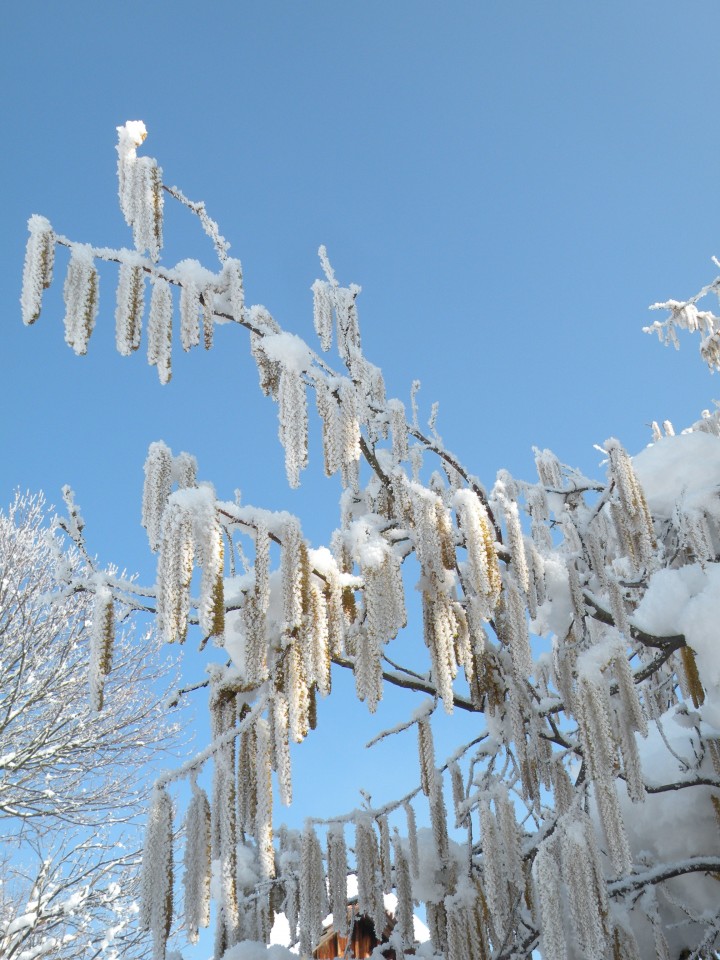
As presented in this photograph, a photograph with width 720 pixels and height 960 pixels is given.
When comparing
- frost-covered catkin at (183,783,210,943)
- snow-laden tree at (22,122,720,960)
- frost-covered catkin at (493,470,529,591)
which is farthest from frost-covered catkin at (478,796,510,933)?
frost-covered catkin at (183,783,210,943)

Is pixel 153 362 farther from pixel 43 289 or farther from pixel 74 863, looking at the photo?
pixel 74 863

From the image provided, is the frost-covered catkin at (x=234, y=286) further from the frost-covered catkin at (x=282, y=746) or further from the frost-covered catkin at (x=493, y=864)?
the frost-covered catkin at (x=493, y=864)

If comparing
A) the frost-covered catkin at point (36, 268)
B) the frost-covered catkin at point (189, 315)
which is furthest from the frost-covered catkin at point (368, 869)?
the frost-covered catkin at point (36, 268)

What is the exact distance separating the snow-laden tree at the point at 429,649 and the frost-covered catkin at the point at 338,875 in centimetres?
1

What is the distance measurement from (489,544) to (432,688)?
1.48 meters

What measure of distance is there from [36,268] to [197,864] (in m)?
2.07

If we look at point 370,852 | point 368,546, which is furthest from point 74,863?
point 368,546

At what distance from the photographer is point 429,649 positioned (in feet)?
8.88

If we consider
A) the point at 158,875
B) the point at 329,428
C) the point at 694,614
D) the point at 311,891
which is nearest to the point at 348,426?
the point at 329,428

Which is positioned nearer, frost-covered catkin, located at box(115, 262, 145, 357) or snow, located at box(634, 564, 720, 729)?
frost-covered catkin, located at box(115, 262, 145, 357)

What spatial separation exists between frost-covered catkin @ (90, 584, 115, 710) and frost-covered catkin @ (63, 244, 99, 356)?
0.96 m

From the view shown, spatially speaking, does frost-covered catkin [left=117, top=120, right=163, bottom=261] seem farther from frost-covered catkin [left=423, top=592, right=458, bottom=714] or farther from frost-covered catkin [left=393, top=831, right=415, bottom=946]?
frost-covered catkin [left=393, top=831, right=415, bottom=946]

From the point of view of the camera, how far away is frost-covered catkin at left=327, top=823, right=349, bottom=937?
11.3ft

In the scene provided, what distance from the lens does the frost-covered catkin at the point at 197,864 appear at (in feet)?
7.12
